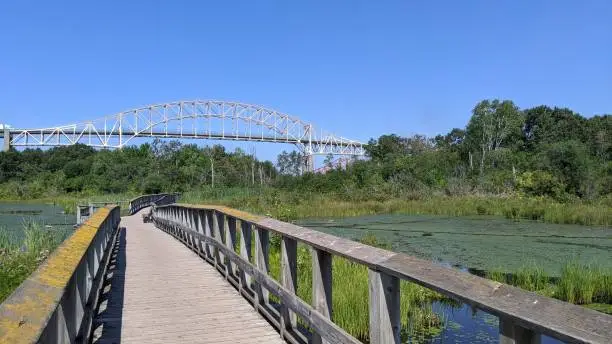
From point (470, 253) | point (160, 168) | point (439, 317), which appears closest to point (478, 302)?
point (439, 317)

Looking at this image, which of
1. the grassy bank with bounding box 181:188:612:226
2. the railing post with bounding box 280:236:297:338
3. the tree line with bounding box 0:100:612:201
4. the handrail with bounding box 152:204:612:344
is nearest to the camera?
the handrail with bounding box 152:204:612:344

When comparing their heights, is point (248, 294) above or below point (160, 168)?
below

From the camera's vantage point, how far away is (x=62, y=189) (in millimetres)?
79688

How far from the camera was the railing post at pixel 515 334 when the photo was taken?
226cm

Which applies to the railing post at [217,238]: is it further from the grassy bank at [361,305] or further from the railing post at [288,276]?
the railing post at [288,276]

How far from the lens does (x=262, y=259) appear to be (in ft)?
21.7

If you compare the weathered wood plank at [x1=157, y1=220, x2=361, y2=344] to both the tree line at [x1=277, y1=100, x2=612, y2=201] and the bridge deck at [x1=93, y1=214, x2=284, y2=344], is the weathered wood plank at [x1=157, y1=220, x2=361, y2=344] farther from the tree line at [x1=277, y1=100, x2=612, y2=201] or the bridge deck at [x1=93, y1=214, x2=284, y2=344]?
the tree line at [x1=277, y1=100, x2=612, y2=201]

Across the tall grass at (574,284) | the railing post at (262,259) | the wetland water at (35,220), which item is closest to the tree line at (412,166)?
the wetland water at (35,220)

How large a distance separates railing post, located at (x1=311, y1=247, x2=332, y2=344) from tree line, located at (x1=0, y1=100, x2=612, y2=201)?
36547mm

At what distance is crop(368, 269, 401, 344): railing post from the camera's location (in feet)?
11.3

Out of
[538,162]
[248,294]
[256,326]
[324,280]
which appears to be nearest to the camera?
[324,280]

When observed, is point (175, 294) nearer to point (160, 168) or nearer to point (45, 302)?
point (45, 302)

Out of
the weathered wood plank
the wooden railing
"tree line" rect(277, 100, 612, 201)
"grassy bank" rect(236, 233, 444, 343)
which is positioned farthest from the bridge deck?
"tree line" rect(277, 100, 612, 201)

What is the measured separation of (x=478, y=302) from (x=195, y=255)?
10.3 m
